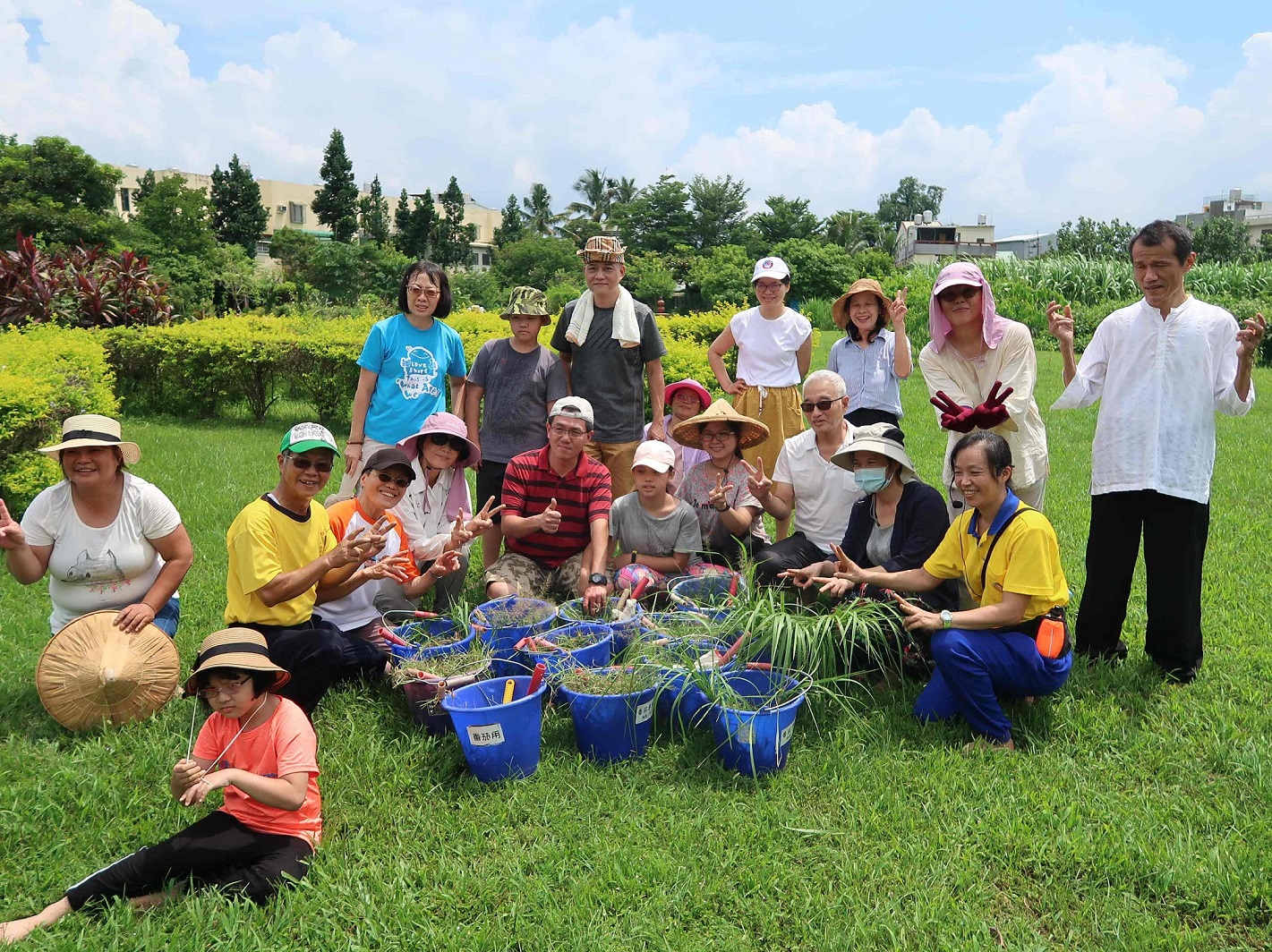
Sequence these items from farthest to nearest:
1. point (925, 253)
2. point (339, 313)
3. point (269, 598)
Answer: point (925, 253) → point (339, 313) → point (269, 598)

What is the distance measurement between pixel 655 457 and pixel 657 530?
1.40 ft

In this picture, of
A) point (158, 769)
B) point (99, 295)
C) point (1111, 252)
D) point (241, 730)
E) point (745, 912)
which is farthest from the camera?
point (1111, 252)

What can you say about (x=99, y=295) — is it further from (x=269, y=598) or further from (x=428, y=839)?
(x=428, y=839)

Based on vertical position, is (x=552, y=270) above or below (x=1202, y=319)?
above

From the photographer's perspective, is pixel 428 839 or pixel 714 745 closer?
A: pixel 428 839

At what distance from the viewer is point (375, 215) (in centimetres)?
5506

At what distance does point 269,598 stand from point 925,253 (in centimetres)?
6457

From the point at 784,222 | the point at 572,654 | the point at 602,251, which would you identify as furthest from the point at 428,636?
the point at 784,222

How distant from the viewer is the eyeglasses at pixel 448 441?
15.7 ft

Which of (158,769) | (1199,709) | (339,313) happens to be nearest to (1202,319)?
(1199,709)

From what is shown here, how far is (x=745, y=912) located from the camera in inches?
109

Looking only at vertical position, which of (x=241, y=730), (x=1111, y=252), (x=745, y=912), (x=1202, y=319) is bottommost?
(x=745, y=912)

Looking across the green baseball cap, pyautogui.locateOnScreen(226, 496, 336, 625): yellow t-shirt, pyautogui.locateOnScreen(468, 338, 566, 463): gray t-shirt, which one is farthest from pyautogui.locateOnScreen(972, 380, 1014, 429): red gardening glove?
pyautogui.locateOnScreen(226, 496, 336, 625): yellow t-shirt

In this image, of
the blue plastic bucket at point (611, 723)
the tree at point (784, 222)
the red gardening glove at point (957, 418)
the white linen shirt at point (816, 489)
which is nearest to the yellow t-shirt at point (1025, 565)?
the red gardening glove at point (957, 418)
